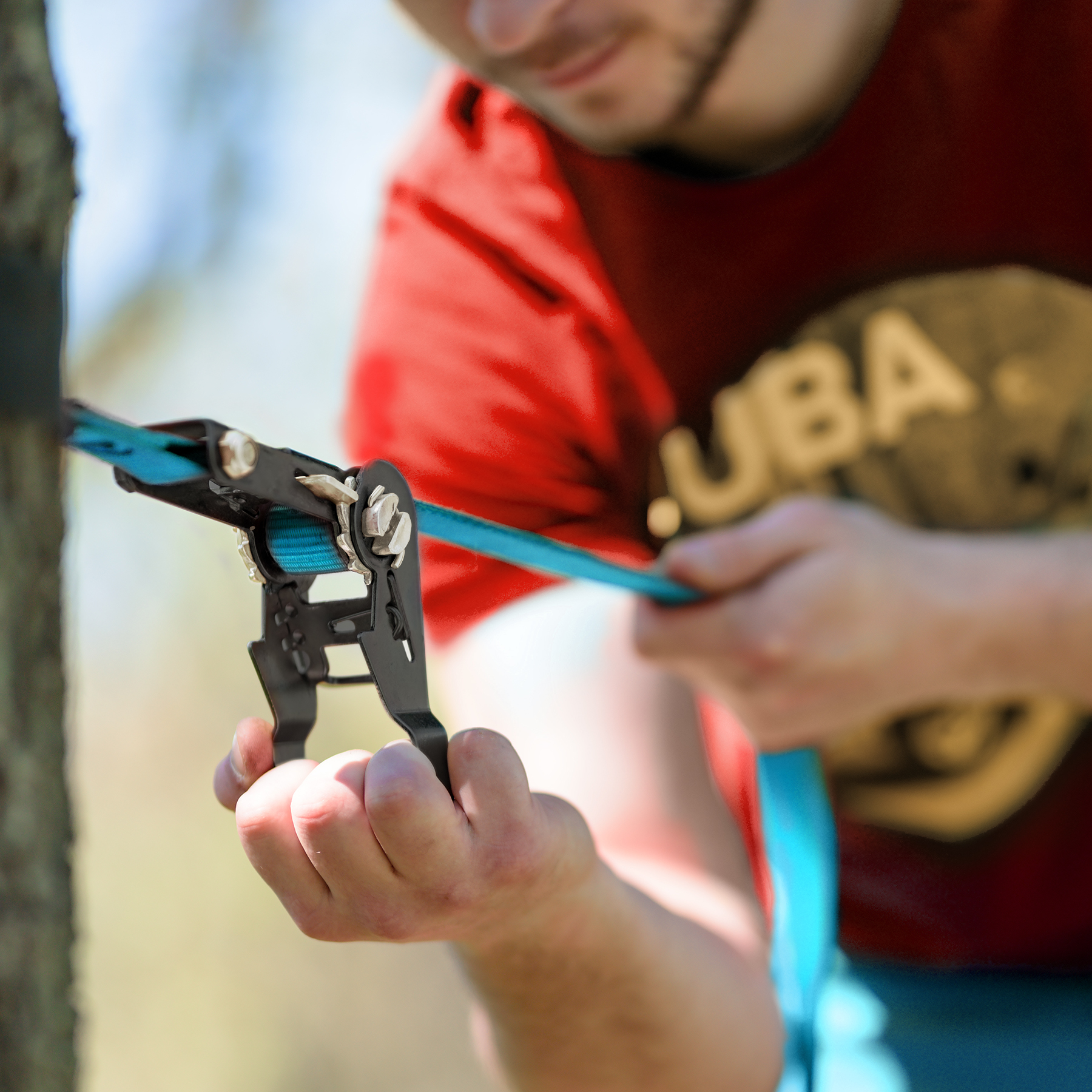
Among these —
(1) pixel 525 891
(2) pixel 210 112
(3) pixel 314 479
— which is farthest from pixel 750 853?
(2) pixel 210 112

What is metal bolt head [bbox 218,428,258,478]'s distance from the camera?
302 mm

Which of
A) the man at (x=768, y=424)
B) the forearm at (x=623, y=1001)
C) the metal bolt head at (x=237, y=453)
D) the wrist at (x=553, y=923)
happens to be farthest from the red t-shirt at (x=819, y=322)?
the metal bolt head at (x=237, y=453)

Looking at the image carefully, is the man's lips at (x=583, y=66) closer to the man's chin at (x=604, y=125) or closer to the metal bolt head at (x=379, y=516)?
the man's chin at (x=604, y=125)

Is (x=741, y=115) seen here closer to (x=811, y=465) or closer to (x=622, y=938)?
(x=811, y=465)

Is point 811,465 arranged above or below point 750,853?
above

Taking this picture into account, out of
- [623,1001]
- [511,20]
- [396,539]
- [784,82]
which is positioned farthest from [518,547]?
[784,82]

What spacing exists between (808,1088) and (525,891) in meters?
0.37

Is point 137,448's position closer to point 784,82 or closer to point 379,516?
point 379,516

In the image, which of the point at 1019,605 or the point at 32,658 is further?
the point at 1019,605

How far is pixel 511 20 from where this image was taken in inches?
26.5

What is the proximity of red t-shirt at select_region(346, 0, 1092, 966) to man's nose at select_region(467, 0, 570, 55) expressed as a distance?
0.52 ft

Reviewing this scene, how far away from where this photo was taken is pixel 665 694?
2.65 ft

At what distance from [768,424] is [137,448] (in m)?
0.60

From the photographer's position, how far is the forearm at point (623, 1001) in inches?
19.0
